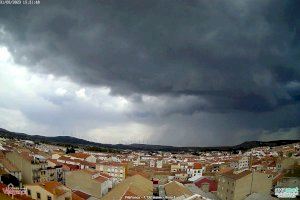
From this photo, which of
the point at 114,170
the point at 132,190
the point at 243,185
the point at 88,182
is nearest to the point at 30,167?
the point at 88,182

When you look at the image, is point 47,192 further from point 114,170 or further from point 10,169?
point 114,170

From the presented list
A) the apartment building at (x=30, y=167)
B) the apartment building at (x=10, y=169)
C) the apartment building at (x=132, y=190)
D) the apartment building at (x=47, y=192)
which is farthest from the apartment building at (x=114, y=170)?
the apartment building at (x=47, y=192)

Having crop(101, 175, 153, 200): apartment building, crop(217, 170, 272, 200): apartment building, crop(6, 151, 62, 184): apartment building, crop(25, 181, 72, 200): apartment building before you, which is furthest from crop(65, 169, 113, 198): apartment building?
crop(217, 170, 272, 200): apartment building

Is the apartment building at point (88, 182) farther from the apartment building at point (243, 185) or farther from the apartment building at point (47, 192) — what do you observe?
the apartment building at point (243, 185)

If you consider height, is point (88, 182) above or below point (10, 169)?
below

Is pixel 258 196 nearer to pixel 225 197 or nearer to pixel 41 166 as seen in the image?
pixel 225 197

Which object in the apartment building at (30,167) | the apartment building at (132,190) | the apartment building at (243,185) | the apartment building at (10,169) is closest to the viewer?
the apartment building at (132,190)
